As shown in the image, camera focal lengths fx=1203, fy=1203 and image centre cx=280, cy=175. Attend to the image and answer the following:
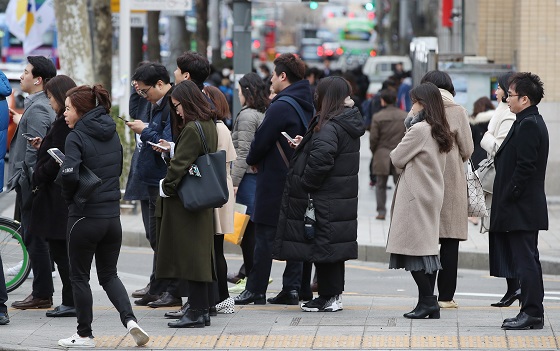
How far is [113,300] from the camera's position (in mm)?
7613

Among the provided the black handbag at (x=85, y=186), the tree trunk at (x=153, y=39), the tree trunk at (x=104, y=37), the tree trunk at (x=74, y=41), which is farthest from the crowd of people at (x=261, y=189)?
the tree trunk at (x=153, y=39)

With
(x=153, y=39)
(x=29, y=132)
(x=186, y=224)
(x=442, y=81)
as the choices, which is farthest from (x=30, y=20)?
(x=186, y=224)

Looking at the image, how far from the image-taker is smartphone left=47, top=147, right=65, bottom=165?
303 inches

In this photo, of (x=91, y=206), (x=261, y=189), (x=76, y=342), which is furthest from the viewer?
(x=261, y=189)

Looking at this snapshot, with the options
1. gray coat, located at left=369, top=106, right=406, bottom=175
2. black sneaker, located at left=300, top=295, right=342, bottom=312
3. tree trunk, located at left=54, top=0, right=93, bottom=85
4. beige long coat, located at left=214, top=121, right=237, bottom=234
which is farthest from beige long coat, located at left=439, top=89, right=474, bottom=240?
tree trunk, located at left=54, top=0, right=93, bottom=85

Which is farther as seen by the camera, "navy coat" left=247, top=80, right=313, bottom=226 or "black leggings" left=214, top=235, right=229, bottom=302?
"navy coat" left=247, top=80, right=313, bottom=226

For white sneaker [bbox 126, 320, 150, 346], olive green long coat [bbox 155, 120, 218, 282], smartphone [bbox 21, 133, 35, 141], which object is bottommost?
white sneaker [bbox 126, 320, 150, 346]

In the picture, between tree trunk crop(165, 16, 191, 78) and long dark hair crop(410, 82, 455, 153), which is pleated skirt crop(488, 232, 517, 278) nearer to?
long dark hair crop(410, 82, 455, 153)

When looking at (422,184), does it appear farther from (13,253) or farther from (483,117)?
(483,117)

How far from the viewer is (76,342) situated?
7.54 meters

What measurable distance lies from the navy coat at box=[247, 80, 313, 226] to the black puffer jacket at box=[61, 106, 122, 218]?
1.66 metres

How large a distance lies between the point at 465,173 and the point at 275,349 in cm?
218

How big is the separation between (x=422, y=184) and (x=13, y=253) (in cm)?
369

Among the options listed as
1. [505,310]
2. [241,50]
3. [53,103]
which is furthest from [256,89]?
[241,50]
